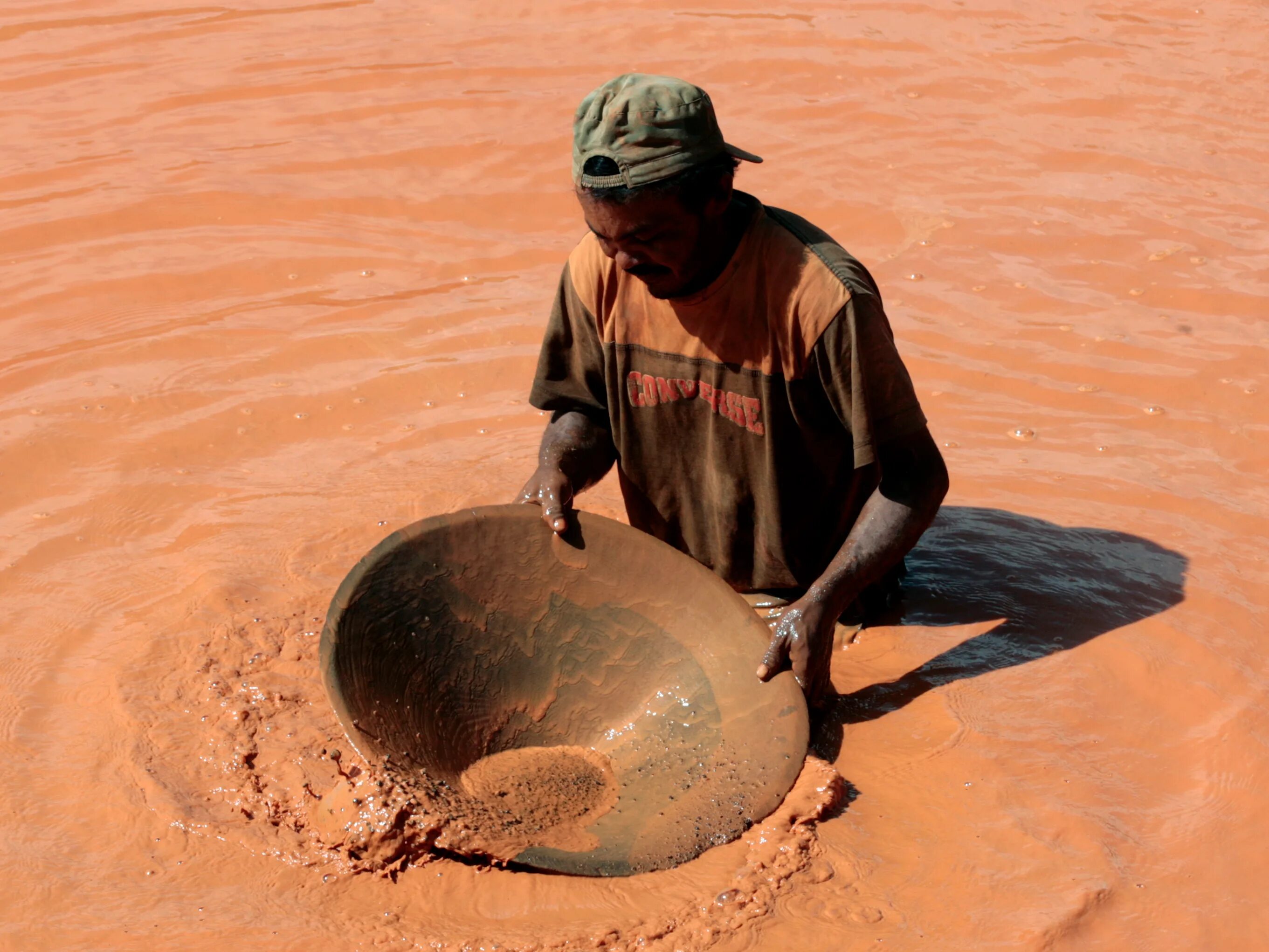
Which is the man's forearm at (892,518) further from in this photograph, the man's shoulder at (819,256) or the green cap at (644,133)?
the green cap at (644,133)

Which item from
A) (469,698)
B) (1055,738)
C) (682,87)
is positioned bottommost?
(1055,738)

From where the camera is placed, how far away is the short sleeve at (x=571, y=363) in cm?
282

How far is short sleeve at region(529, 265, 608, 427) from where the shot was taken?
2820mm

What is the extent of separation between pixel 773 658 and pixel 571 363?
85 cm

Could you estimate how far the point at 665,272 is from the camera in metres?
2.54

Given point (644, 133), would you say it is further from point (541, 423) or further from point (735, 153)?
point (541, 423)

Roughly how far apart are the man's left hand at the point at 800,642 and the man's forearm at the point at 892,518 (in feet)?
0.25

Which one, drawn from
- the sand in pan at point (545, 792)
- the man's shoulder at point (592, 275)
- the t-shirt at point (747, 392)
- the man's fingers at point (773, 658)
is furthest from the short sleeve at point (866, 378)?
the sand in pan at point (545, 792)


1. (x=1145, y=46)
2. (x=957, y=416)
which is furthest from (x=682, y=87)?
(x=1145, y=46)

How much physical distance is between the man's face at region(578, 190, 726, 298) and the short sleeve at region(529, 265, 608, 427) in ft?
0.93

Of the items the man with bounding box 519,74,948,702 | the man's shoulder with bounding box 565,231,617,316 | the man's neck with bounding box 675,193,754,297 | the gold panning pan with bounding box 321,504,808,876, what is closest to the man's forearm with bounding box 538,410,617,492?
the man with bounding box 519,74,948,702

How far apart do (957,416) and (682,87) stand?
2.11 metres

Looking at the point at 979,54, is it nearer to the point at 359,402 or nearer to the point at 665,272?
the point at 359,402

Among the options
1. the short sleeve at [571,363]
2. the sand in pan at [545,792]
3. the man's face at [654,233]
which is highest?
the man's face at [654,233]
